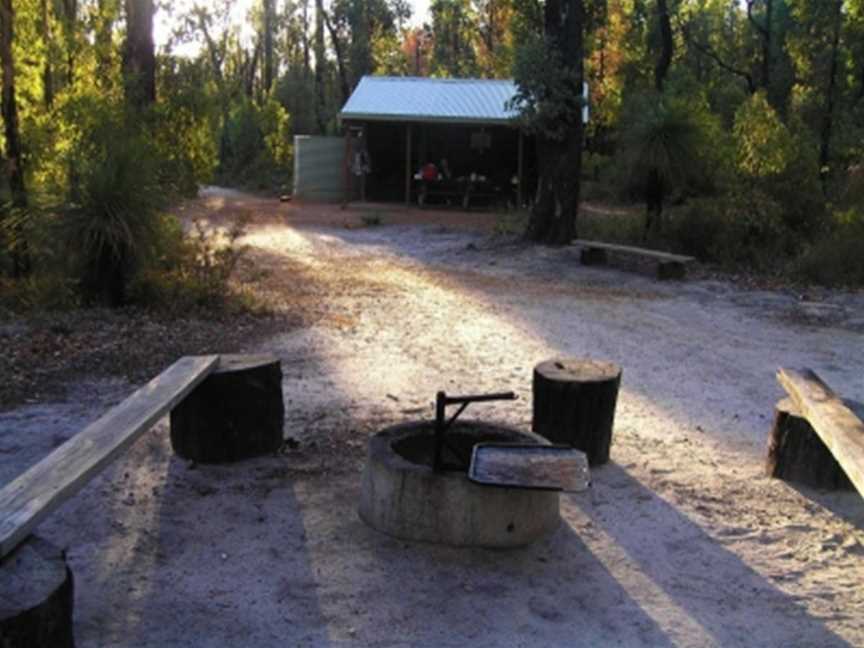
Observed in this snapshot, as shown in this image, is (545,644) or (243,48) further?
(243,48)

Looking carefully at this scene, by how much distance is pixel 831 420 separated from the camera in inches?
180

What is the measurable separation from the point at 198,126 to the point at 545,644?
11.0 m

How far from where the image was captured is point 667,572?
161 inches

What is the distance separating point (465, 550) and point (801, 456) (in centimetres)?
217

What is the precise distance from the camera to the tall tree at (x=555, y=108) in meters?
15.4

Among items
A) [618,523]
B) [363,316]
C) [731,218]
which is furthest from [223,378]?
[731,218]

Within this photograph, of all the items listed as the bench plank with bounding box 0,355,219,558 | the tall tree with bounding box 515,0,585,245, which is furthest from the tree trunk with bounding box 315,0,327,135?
the bench plank with bounding box 0,355,219,558

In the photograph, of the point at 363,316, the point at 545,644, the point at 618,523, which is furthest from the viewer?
the point at 363,316

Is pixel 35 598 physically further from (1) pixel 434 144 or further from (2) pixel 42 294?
(1) pixel 434 144

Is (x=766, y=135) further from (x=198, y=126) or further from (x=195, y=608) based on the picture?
(x=195, y=608)

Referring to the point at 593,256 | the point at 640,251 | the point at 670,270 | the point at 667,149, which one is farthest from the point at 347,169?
the point at 670,270

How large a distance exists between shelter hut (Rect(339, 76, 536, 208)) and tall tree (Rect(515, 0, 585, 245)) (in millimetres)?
8511

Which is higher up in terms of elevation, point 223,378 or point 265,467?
point 223,378

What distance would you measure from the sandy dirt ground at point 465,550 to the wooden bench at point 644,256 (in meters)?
3.90
